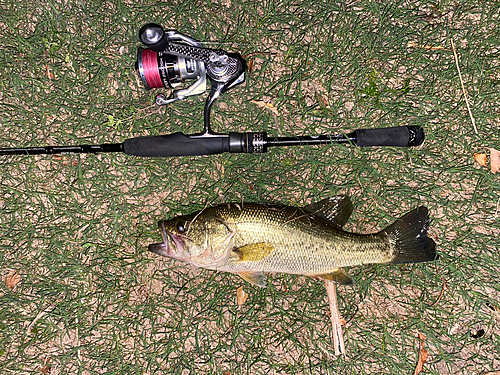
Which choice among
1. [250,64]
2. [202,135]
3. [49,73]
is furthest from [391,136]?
[49,73]

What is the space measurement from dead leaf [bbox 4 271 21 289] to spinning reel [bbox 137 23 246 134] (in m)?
2.34

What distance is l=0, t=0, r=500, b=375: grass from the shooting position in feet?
11.7

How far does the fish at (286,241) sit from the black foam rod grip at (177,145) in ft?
1.80

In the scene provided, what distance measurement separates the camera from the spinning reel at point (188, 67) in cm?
294

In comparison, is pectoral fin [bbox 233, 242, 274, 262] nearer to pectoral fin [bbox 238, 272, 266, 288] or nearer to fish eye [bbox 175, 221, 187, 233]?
pectoral fin [bbox 238, 272, 266, 288]

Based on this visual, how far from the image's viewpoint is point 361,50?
366 centimetres

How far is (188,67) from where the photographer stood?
3197 mm

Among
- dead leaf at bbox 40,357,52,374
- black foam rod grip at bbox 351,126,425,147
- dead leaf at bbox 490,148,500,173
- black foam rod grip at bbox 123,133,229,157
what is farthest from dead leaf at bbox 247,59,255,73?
dead leaf at bbox 40,357,52,374

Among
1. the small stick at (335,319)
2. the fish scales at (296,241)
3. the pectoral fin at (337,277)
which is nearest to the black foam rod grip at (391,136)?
the fish scales at (296,241)

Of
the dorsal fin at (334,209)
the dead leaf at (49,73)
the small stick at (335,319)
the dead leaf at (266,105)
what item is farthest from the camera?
the dead leaf at (49,73)

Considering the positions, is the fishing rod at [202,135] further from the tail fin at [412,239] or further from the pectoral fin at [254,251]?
the pectoral fin at [254,251]

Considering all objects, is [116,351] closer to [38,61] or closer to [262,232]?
[262,232]

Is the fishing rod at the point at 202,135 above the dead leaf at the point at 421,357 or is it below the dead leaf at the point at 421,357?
above

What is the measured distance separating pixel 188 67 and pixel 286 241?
175 cm
